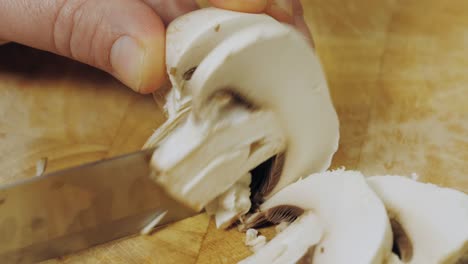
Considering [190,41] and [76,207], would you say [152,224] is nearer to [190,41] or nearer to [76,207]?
[76,207]

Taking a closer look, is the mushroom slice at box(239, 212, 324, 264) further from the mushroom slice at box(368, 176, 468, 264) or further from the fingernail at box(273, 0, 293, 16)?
the fingernail at box(273, 0, 293, 16)

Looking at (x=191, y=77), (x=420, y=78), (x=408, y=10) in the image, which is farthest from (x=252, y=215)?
(x=408, y=10)

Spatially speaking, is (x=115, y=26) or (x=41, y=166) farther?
(x=41, y=166)

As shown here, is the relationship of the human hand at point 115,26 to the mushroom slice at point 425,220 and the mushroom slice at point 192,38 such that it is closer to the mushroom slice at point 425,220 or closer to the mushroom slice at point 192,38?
the mushroom slice at point 192,38

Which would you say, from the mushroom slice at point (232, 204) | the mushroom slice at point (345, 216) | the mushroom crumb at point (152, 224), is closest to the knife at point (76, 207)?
the mushroom crumb at point (152, 224)

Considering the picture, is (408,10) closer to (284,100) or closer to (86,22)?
(284,100)

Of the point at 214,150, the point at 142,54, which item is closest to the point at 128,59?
the point at 142,54
